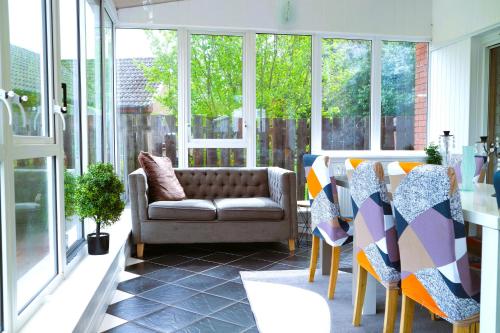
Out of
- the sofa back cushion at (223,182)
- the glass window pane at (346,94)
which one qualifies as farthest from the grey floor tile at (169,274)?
the glass window pane at (346,94)

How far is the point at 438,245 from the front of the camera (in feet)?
6.00

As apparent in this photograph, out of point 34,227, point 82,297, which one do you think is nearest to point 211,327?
point 82,297

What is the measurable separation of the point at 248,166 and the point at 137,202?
5.64 feet

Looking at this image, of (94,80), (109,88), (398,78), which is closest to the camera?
(94,80)

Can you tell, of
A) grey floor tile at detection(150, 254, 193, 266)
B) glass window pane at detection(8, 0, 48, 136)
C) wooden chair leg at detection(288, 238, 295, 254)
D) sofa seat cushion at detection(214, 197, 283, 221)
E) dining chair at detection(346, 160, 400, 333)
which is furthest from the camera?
wooden chair leg at detection(288, 238, 295, 254)

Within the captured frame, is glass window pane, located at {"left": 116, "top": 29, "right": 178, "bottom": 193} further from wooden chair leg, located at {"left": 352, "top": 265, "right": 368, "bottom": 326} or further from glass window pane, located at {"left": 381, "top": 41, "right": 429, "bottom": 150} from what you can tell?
wooden chair leg, located at {"left": 352, "top": 265, "right": 368, "bottom": 326}

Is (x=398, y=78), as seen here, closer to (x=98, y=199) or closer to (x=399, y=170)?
(x=98, y=199)

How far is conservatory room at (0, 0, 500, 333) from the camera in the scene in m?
2.01

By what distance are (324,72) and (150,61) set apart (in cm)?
212

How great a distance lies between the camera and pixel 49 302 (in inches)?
97.7

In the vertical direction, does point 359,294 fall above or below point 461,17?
below

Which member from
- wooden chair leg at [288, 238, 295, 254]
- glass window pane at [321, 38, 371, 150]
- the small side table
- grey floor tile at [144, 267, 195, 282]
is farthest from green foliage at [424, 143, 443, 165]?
grey floor tile at [144, 267, 195, 282]

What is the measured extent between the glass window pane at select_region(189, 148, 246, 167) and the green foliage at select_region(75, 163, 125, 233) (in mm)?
2144

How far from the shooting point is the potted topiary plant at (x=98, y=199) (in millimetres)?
3383
